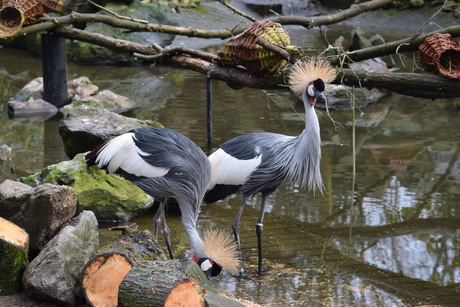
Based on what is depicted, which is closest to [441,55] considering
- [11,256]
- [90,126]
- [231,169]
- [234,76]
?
[234,76]

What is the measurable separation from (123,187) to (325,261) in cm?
187

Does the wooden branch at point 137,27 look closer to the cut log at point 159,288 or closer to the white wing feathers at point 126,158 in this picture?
the white wing feathers at point 126,158

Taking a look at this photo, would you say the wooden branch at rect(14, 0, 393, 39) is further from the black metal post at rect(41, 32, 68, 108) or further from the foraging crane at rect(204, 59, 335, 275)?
the foraging crane at rect(204, 59, 335, 275)

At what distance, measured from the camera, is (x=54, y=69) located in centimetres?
944

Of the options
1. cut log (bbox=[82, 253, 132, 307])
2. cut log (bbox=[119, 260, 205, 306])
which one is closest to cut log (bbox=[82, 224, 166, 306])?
cut log (bbox=[82, 253, 132, 307])

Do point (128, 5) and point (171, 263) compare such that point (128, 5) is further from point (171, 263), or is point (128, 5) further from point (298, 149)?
point (171, 263)

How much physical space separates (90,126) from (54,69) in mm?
3027

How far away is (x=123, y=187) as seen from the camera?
612 cm

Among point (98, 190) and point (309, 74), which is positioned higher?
point (309, 74)

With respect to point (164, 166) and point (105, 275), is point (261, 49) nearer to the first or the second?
point (164, 166)

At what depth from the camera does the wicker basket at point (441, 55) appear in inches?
246

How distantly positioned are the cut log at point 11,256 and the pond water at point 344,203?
1372 mm

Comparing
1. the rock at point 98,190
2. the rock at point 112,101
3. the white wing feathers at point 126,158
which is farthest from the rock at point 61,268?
the rock at point 112,101

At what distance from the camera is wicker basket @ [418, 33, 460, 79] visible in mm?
6242
